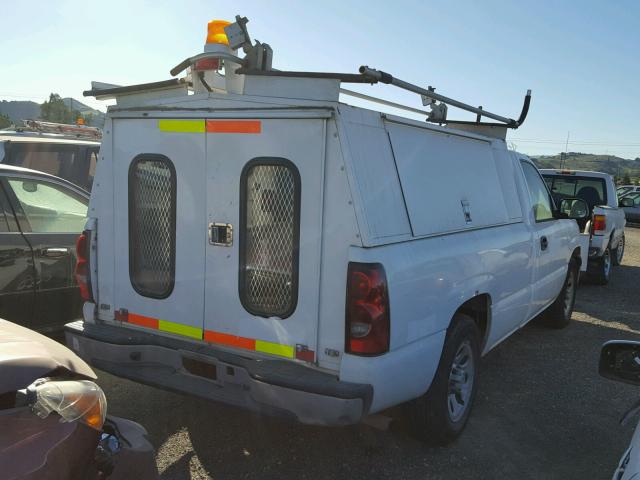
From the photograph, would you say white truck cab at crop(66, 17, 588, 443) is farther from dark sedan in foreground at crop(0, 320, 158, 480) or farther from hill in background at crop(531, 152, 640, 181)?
hill in background at crop(531, 152, 640, 181)

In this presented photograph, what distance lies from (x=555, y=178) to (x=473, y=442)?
→ 290 inches

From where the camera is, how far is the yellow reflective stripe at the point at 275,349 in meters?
3.02

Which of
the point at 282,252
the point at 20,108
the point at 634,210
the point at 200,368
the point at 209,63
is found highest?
the point at 20,108

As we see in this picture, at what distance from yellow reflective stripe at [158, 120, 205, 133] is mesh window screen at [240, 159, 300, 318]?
16.1 inches

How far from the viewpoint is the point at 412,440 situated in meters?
3.70

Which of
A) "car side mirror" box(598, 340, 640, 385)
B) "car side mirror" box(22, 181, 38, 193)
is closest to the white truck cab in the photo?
"car side mirror" box(598, 340, 640, 385)

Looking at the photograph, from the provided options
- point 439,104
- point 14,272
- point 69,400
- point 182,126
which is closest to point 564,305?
point 439,104

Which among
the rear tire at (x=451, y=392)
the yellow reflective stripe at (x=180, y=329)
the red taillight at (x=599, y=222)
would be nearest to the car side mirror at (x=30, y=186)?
the yellow reflective stripe at (x=180, y=329)

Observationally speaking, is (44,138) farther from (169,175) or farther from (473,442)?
(473,442)

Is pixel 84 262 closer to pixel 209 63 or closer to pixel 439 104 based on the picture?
pixel 209 63

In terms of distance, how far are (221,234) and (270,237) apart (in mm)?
302

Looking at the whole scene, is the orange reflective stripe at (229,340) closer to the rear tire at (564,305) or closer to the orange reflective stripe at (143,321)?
the orange reflective stripe at (143,321)

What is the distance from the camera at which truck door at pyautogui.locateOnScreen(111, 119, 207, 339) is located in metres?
3.28

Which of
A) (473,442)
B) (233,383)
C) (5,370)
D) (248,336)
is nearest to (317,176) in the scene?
(248,336)
